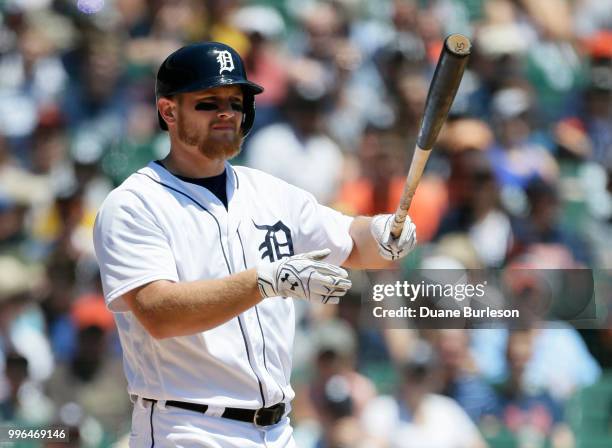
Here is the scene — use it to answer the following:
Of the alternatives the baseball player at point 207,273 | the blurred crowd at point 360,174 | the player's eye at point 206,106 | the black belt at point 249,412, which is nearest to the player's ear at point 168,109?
the baseball player at point 207,273

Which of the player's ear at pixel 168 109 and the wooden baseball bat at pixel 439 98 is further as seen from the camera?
the player's ear at pixel 168 109

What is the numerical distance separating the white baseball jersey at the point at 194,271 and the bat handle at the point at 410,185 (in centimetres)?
31

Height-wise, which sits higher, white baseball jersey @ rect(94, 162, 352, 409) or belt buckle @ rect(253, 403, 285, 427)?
white baseball jersey @ rect(94, 162, 352, 409)

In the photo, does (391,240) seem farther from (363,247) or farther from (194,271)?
(194,271)

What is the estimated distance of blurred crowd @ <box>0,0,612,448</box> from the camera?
15.7 ft

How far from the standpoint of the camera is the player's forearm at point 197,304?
2338mm

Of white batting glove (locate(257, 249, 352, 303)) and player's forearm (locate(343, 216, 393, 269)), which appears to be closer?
white batting glove (locate(257, 249, 352, 303))

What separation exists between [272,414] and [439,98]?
95 cm

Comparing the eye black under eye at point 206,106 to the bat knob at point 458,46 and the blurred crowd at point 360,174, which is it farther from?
the blurred crowd at point 360,174

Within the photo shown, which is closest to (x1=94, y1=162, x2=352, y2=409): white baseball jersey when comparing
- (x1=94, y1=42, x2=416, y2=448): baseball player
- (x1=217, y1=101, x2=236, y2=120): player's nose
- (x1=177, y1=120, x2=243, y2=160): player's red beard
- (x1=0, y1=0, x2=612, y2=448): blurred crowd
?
(x1=94, y1=42, x2=416, y2=448): baseball player

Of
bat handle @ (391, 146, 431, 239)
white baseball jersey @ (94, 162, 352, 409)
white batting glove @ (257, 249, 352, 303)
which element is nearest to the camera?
white batting glove @ (257, 249, 352, 303)

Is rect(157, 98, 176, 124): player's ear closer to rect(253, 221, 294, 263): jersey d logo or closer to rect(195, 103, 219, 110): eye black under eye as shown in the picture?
rect(195, 103, 219, 110): eye black under eye

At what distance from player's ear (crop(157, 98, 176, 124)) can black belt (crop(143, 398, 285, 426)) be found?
2.63 ft

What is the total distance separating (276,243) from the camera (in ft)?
8.98
